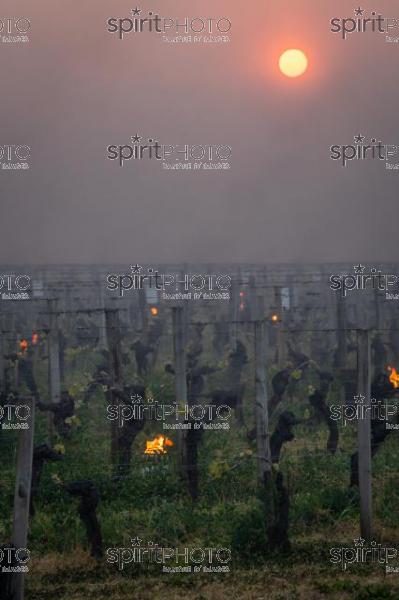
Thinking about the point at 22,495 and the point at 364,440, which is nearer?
the point at 22,495

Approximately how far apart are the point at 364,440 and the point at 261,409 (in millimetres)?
1579

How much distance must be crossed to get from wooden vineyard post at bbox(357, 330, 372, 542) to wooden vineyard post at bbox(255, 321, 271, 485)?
4.49ft

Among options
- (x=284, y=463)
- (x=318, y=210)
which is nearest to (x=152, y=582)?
(x=284, y=463)

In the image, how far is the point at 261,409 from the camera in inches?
446

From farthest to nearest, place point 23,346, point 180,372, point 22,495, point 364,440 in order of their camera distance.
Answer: point 23,346, point 180,372, point 364,440, point 22,495

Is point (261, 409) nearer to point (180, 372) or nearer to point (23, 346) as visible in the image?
point (180, 372)

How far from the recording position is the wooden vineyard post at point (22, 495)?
8438mm

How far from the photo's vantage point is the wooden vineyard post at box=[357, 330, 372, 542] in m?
10.9

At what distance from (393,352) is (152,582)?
16.1 meters

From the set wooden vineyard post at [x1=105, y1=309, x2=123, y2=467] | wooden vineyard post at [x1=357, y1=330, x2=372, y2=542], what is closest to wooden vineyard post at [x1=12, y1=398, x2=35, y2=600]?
wooden vineyard post at [x1=357, y1=330, x2=372, y2=542]

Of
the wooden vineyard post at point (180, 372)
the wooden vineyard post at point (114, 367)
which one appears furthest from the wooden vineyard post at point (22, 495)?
the wooden vineyard post at point (114, 367)

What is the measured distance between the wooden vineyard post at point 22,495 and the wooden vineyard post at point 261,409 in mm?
3732

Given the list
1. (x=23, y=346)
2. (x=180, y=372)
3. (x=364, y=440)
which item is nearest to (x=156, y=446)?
(x=180, y=372)

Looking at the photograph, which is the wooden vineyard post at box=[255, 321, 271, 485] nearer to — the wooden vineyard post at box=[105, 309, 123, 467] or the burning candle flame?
the wooden vineyard post at box=[105, 309, 123, 467]
